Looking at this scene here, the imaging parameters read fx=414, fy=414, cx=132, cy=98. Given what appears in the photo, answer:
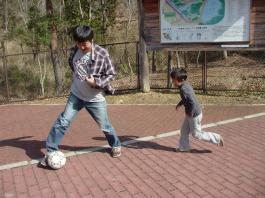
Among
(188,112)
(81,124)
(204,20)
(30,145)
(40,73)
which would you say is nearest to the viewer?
(188,112)

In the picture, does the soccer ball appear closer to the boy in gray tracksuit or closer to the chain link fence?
the boy in gray tracksuit

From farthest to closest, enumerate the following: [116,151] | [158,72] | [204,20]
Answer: [158,72] < [204,20] < [116,151]

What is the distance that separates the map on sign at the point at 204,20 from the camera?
892cm

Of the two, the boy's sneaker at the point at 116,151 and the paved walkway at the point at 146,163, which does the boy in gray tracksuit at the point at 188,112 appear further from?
the boy's sneaker at the point at 116,151

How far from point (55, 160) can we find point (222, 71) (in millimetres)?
9175

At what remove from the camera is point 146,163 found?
213 inches

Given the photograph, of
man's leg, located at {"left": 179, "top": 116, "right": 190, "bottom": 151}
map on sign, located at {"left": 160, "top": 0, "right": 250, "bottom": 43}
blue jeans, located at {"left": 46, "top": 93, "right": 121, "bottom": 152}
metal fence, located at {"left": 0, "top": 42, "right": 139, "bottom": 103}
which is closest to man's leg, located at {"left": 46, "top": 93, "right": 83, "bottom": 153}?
blue jeans, located at {"left": 46, "top": 93, "right": 121, "bottom": 152}

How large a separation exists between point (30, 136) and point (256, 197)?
4117mm

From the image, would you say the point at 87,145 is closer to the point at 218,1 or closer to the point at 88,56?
the point at 88,56

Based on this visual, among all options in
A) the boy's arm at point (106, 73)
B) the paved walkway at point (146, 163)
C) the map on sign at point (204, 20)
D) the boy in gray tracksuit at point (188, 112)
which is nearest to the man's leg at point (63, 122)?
the paved walkway at point (146, 163)

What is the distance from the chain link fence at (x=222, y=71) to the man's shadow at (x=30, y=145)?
4.87 meters

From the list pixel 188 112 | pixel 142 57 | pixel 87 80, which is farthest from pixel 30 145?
pixel 142 57

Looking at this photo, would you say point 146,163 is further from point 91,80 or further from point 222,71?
point 222,71

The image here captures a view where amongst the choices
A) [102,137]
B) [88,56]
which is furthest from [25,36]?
[88,56]
